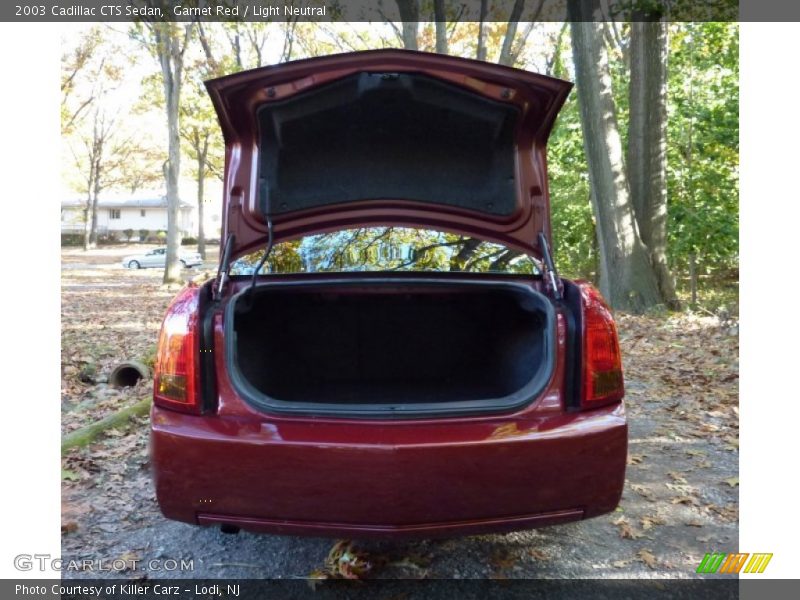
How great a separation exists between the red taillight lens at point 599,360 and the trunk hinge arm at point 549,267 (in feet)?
0.66

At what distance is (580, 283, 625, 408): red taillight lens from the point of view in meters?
2.20

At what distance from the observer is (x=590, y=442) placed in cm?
208

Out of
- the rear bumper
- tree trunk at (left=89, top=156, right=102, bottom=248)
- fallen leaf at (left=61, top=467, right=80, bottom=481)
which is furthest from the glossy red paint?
tree trunk at (left=89, top=156, right=102, bottom=248)

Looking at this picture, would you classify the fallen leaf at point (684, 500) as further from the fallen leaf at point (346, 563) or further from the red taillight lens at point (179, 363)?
the red taillight lens at point (179, 363)

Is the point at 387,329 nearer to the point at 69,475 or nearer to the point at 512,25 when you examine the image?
the point at 69,475

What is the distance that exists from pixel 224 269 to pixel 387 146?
3.71 feet

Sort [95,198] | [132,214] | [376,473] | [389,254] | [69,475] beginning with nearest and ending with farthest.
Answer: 1. [376,473]
2. [389,254]
3. [69,475]
4. [95,198]
5. [132,214]

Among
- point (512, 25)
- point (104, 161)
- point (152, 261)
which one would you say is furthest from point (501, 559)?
point (104, 161)

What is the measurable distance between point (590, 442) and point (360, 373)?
169cm

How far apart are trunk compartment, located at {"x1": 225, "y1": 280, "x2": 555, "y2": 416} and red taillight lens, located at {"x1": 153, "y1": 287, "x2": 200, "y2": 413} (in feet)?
1.97

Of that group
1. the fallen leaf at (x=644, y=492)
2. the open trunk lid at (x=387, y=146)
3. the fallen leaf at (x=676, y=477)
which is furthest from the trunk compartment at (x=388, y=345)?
the fallen leaf at (x=676, y=477)

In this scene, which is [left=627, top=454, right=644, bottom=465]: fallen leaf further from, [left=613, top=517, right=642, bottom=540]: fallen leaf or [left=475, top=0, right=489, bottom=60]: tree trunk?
[left=475, top=0, right=489, bottom=60]: tree trunk

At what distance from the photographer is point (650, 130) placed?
32.6 ft

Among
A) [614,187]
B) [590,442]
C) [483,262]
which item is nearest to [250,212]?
[483,262]
